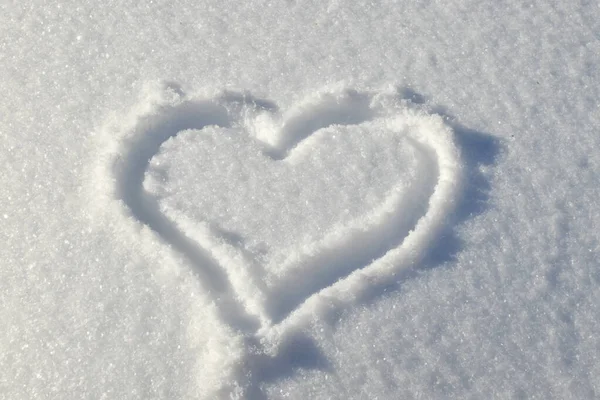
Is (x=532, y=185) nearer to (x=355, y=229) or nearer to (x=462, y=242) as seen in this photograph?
(x=462, y=242)

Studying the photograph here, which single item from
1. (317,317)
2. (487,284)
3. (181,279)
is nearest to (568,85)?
(487,284)

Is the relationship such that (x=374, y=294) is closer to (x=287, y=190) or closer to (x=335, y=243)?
(x=335, y=243)

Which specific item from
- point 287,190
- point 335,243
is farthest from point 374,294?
point 287,190
